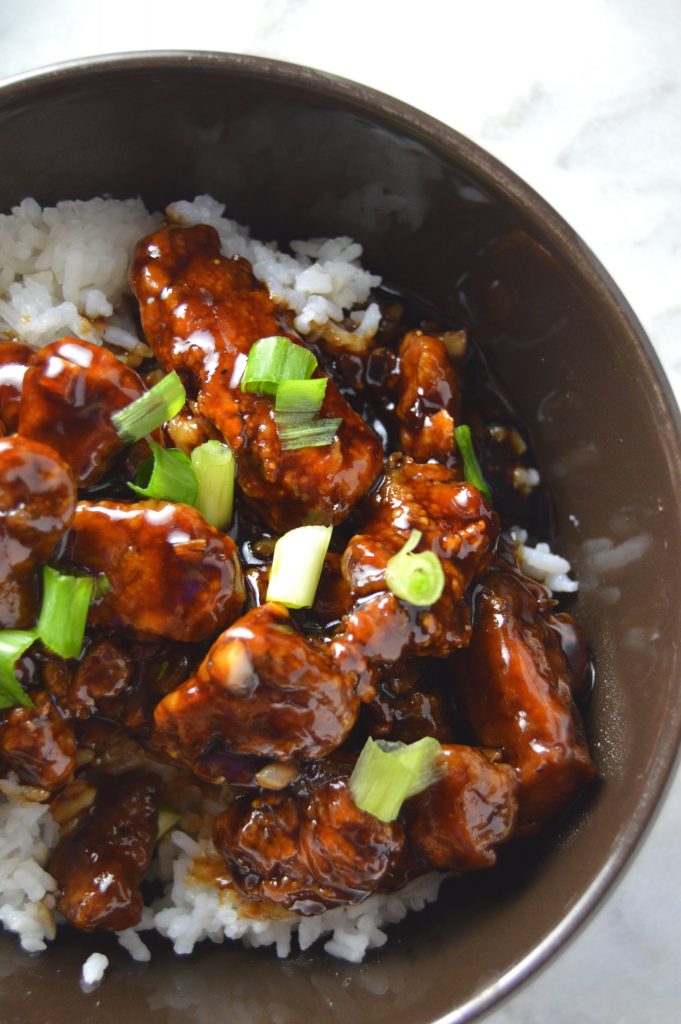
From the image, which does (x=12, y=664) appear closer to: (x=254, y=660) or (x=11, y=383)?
(x=254, y=660)

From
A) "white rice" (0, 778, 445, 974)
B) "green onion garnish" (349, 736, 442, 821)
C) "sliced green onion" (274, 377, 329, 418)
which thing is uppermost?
"sliced green onion" (274, 377, 329, 418)

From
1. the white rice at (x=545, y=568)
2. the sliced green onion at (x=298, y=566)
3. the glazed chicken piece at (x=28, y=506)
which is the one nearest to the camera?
the glazed chicken piece at (x=28, y=506)

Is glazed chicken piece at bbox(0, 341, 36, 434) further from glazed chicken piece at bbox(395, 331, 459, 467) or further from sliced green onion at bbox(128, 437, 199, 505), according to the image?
glazed chicken piece at bbox(395, 331, 459, 467)

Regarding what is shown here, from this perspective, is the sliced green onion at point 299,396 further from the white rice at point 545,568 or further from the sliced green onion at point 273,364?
the white rice at point 545,568

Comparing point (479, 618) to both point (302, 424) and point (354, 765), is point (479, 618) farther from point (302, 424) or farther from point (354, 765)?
point (302, 424)

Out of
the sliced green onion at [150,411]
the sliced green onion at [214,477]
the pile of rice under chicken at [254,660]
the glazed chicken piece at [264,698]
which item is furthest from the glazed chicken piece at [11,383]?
the glazed chicken piece at [264,698]

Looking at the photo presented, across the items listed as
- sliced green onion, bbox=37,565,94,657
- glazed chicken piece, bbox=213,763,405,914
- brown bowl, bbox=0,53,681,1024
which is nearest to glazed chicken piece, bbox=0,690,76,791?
sliced green onion, bbox=37,565,94,657
